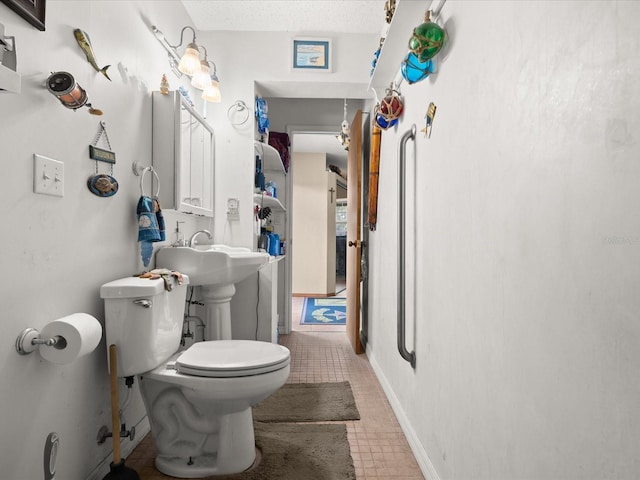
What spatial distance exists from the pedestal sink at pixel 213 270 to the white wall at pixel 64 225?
23cm

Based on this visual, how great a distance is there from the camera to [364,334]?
10.9 feet

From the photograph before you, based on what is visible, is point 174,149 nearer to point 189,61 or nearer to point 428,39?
point 189,61

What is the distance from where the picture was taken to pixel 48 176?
1162 mm

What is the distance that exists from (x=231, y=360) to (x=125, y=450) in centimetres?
68

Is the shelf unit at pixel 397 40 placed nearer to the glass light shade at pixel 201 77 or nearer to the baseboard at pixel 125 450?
the glass light shade at pixel 201 77

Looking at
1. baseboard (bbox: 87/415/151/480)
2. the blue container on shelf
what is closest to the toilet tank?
baseboard (bbox: 87/415/151/480)

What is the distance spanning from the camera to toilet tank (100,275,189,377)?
4.67 ft

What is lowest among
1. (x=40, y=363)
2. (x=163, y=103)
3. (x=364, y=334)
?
(x=364, y=334)

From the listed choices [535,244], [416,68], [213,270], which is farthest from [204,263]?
[535,244]

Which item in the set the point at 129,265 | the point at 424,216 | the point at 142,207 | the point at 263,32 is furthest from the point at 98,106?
the point at 263,32

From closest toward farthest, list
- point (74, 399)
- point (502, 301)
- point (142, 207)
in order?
point (502, 301) < point (74, 399) < point (142, 207)

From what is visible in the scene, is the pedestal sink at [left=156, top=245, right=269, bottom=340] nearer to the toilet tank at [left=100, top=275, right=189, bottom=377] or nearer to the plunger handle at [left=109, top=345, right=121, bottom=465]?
the toilet tank at [left=100, top=275, right=189, bottom=377]

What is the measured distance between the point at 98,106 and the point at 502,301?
1.52m

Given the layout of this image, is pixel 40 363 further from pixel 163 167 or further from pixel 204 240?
pixel 204 240
